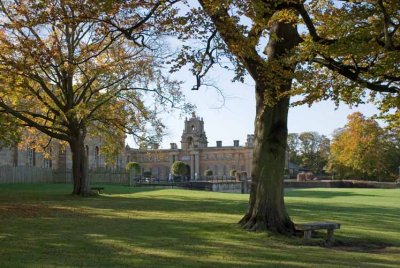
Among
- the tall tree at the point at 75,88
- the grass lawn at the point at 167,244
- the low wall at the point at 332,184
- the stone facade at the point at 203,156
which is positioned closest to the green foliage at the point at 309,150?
the stone facade at the point at 203,156

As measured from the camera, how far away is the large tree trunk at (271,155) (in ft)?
50.5

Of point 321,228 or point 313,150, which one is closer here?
point 321,228

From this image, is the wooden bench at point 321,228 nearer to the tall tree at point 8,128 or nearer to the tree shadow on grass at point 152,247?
the tree shadow on grass at point 152,247

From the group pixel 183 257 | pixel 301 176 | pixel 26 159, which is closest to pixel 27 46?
pixel 183 257

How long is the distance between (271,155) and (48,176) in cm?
5174

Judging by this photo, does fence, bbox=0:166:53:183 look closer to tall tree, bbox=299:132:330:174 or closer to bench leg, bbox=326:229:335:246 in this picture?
bench leg, bbox=326:229:335:246

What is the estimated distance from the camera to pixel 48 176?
2482 inches

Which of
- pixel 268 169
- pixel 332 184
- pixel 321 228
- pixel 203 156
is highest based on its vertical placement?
pixel 203 156

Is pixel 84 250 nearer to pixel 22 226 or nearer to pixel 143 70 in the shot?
pixel 22 226

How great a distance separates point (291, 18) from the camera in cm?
1309

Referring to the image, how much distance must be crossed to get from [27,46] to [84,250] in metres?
15.4

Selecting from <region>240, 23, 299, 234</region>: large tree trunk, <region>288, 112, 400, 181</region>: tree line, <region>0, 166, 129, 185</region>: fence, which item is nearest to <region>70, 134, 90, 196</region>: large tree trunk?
<region>240, 23, 299, 234</region>: large tree trunk

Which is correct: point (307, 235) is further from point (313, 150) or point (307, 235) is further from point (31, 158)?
point (313, 150)

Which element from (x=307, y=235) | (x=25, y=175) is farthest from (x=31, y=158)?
(x=307, y=235)
